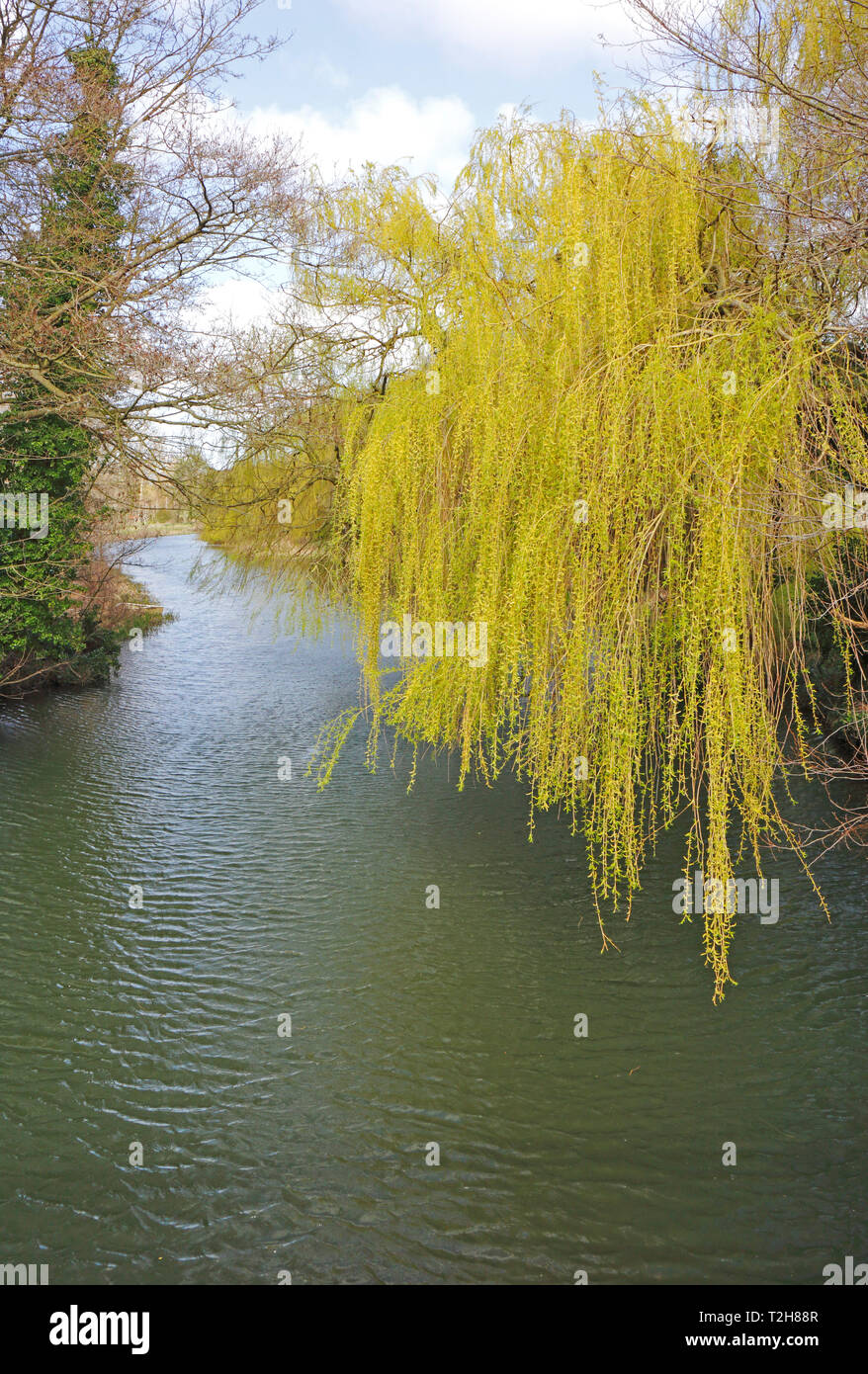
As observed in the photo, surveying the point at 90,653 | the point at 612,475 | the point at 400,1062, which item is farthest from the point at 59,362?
the point at 400,1062

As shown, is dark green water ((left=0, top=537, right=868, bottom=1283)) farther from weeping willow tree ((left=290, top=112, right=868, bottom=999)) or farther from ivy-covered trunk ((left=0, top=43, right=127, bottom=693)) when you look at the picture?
ivy-covered trunk ((left=0, top=43, right=127, bottom=693))

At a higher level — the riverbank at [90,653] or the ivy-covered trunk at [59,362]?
the ivy-covered trunk at [59,362]

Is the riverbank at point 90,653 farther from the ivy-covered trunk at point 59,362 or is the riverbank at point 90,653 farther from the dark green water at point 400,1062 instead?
the dark green water at point 400,1062

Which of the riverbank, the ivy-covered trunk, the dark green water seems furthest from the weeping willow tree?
the riverbank

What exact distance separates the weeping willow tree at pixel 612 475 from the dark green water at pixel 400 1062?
58 centimetres

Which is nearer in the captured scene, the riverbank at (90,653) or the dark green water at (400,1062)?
the dark green water at (400,1062)

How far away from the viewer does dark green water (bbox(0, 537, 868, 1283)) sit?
322cm

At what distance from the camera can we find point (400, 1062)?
13.9 ft

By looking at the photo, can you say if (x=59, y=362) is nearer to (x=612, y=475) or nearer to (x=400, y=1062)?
(x=612, y=475)

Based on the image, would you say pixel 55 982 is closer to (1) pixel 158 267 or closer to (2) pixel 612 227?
(2) pixel 612 227

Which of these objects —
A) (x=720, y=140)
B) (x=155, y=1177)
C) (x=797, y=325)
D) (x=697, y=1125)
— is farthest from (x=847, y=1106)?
(x=720, y=140)

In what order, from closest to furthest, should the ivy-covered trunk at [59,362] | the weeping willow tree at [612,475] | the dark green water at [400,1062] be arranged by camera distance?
the dark green water at [400,1062] < the weeping willow tree at [612,475] < the ivy-covered trunk at [59,362]

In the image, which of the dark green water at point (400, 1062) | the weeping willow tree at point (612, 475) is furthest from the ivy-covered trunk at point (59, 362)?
the weeping willow tree at point (612, 475)

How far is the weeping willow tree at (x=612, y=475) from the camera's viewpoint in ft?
12.4
